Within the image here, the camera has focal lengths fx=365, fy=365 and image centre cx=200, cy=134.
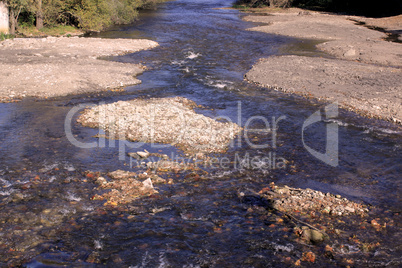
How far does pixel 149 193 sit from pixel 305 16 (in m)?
46.8

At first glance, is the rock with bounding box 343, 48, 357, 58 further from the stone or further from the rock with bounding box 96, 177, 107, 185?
the rock with bounding box 96, 177, 107, 185

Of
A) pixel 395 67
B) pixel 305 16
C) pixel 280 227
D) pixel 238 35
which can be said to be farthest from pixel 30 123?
pixel 305 16

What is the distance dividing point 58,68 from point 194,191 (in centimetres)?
1354

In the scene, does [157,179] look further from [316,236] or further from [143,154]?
[316,236]

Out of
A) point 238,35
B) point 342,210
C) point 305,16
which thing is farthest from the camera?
point 305,16

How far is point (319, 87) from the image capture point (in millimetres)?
18375

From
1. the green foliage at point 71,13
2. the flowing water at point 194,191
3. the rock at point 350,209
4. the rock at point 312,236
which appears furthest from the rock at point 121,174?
the green foliage at point 71,13

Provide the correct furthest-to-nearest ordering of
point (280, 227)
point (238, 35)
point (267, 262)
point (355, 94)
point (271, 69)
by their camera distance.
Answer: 1. point (238, 35)
2. point (271, 69)
3. point (355, 94)
4. point (280, 227)
5. point (267, 262)

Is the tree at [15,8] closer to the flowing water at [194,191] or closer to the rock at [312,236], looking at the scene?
the flowing water at [194,191]

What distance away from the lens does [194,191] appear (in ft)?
30.9

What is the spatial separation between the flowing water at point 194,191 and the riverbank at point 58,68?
122 cm

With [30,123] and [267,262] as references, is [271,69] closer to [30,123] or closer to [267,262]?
[30,123]

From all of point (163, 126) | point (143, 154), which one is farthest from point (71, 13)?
point (143, 154)

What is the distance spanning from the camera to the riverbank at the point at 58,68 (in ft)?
56.6
